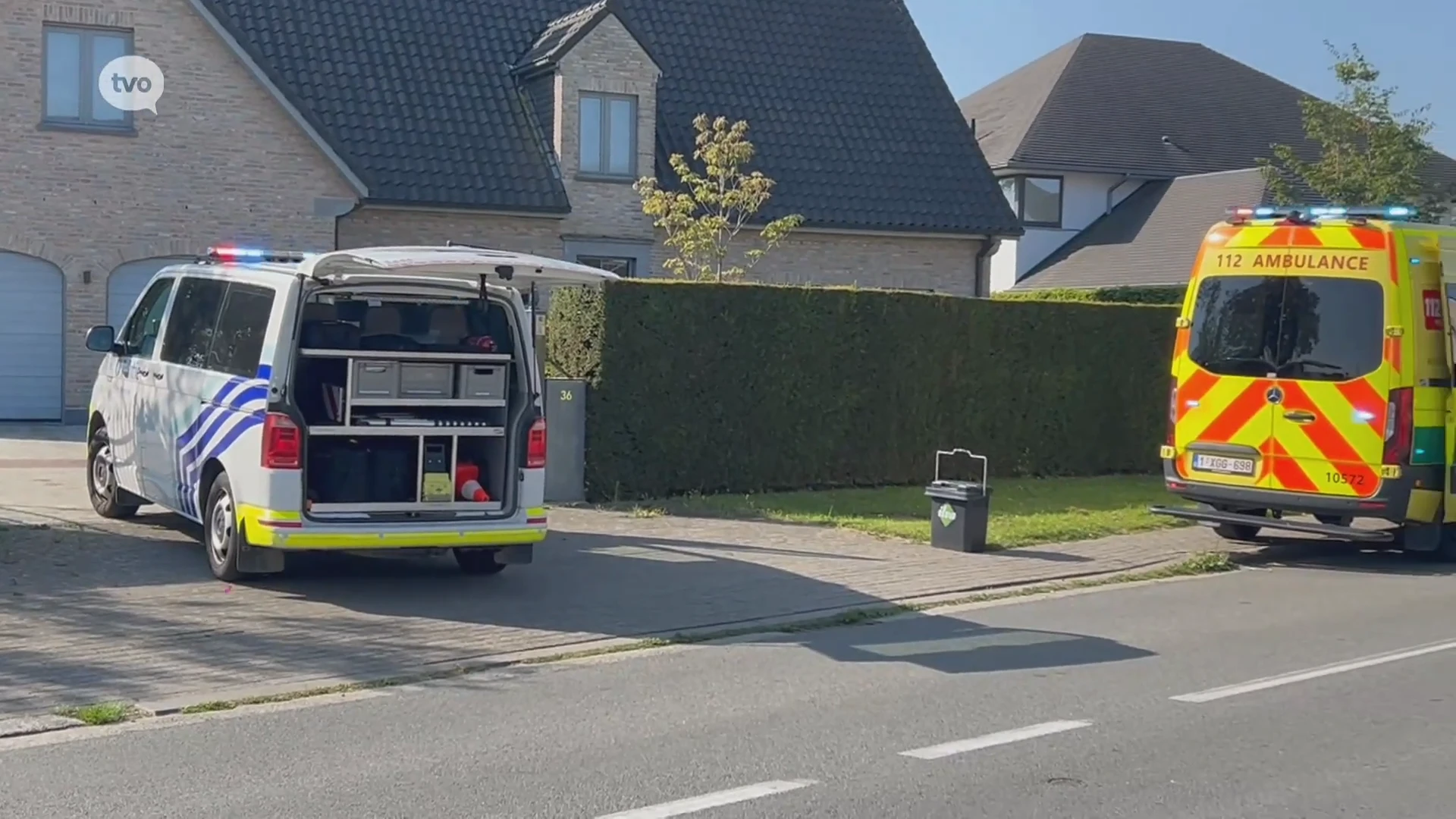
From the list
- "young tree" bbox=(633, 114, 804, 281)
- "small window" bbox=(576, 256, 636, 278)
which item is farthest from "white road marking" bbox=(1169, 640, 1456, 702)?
"small window" bbox=(576, 256, 636, 278)

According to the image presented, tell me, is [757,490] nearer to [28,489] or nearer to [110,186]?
[28,489]

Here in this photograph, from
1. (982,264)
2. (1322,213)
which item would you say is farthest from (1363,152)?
(1322,213)

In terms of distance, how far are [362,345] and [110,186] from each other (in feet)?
42.0

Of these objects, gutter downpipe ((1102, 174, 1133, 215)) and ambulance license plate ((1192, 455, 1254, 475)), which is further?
gutter downpipe ((1102, 174, 1133, 215))

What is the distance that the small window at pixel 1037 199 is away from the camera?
43.8 meters

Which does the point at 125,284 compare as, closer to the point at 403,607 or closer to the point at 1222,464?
the point at 403,607

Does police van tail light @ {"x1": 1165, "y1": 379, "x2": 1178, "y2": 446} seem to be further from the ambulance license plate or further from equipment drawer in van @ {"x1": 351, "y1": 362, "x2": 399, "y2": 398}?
equipment drawer in van @ {"x1": 351, "y1": 362, "x2": 399, "y2": 398}

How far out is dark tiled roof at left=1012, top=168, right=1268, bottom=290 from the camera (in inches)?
1534

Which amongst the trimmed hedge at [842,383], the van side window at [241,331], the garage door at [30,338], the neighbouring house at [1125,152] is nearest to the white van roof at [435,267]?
the van side window at [241,331]

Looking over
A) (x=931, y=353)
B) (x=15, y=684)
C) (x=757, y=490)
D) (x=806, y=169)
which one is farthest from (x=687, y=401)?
(x=806, y=169)

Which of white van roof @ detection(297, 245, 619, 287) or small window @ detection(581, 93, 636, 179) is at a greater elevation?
small window @ detection(581, 93, 636, 179)

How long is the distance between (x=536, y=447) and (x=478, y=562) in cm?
113

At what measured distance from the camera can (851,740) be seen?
7.59 m

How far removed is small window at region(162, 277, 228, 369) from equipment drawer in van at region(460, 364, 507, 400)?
1.87 metres
